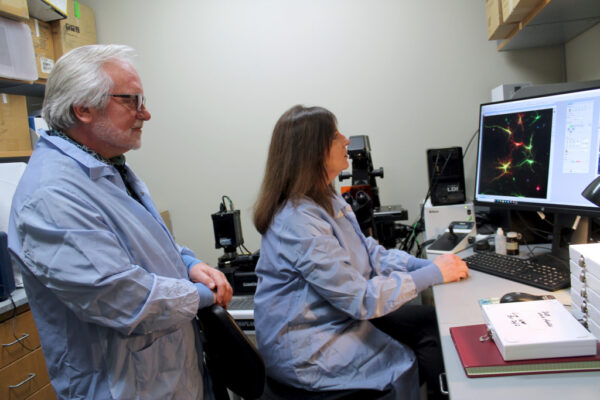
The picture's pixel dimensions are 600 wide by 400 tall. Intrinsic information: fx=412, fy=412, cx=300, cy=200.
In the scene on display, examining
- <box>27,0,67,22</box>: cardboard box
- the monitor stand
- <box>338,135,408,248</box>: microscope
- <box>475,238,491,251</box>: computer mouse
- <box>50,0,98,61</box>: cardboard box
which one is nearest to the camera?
the monitor stand

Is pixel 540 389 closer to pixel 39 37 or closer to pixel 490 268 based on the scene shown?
pixel 490 268

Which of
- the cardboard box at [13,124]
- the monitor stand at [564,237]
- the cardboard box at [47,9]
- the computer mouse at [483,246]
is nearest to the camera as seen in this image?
the monitor stand at [564,237]

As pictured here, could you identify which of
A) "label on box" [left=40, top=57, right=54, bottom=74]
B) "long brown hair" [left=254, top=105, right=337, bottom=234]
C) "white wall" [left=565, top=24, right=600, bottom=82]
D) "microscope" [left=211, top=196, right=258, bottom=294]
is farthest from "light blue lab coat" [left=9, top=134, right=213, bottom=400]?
"white wall" [left=565, top=24, right=600, bottom=82]

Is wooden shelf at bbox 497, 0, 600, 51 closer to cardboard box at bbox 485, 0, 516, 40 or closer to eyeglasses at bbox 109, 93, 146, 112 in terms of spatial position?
cardboard box at bbox 485, 0, 516, 40

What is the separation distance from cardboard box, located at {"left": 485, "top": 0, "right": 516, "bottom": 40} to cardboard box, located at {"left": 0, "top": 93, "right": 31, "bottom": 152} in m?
2.54

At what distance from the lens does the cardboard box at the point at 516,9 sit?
1687 mm

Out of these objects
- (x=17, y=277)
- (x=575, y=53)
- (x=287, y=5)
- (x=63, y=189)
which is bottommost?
(x=17, y=277)

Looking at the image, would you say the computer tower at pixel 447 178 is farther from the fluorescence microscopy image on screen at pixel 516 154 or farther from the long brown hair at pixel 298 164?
the long brown hair at pixel 298 164

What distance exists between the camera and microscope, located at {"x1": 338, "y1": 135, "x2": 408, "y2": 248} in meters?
1.97

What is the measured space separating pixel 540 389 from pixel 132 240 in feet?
2.96

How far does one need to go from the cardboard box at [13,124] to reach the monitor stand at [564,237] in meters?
2.53

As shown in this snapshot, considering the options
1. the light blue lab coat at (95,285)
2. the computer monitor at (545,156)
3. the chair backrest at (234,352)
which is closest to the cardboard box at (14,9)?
the light blue lab coat at (95,285)

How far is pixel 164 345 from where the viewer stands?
1021mm

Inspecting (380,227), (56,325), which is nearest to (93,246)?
(56,325)
